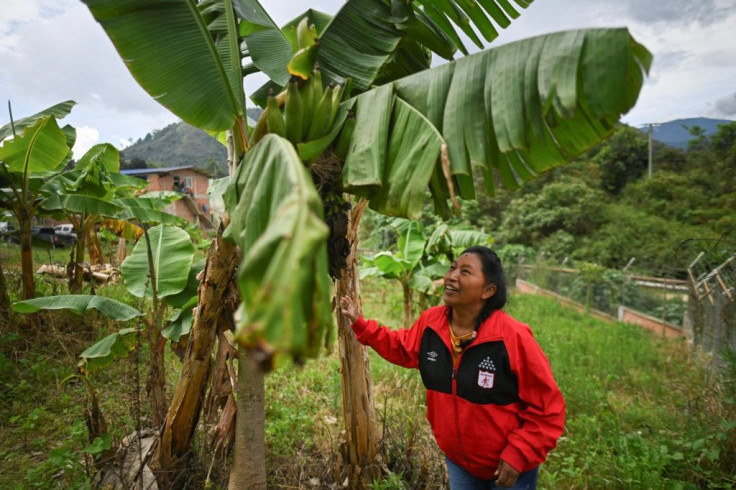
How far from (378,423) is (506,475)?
6.36ft

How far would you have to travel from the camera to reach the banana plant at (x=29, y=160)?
3724 millimetres

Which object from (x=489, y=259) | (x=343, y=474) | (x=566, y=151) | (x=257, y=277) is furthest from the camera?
(x=343, y=474)

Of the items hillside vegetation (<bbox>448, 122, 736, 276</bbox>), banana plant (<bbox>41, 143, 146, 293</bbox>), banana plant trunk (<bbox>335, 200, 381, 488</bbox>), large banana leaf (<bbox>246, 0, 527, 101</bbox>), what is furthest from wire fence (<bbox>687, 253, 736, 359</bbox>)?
hillside vegetation (<bbox>448, 122, 736, 276</bbox>)

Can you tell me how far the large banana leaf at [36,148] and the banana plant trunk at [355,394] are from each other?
319 cm

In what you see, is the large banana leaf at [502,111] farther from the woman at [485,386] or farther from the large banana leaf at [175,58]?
the large banana leaf at [175,58]

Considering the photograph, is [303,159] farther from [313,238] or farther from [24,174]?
[24,174]

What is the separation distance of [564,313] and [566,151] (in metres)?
10.0

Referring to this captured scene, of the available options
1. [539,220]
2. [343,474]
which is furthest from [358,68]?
[539,220]

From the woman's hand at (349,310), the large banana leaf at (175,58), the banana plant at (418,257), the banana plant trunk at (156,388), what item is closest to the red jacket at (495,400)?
the woman's hand at (349,310)

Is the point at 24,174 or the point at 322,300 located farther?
the point at 24,174

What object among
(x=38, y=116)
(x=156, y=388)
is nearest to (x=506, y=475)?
(x=156, y=388)

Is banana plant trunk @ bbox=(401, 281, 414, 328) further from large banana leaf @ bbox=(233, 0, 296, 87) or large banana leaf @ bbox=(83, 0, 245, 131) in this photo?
large banana leaf @ bbox=(83, 0, 245, 131)

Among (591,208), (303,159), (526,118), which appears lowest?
(303,159)

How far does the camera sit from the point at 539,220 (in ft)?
63.6
